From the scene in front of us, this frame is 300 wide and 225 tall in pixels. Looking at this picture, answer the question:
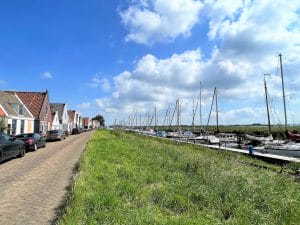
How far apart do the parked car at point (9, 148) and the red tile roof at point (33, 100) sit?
38365mm

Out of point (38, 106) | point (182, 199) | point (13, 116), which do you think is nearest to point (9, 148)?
point (182, 199)

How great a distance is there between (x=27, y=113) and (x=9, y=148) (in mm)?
35180

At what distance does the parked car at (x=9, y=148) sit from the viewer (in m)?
20.3

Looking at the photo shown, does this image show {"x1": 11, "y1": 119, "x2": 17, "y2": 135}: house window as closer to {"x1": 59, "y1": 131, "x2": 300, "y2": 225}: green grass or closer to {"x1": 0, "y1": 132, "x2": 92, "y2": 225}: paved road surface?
{"x1": 0, "y1": 132, "x2": 92, "y2": 225}: paved road surface

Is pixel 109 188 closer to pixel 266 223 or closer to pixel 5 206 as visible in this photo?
pixel 5 206

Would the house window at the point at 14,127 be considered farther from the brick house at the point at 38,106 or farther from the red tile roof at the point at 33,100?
the red tile roof at the point at 33,100

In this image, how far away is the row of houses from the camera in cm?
4569

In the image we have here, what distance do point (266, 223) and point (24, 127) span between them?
49.0m

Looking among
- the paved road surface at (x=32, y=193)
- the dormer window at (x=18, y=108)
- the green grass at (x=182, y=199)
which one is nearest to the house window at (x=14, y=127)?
the dormer window at (x=18, y=108)

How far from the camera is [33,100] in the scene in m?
64.6

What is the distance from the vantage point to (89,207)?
873 cm

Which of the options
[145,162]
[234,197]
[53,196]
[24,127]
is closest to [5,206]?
[53,196]

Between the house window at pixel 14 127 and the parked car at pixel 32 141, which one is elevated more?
the house window at pixel 14 127

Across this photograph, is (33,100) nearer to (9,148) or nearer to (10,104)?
(10,104)
